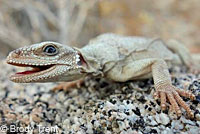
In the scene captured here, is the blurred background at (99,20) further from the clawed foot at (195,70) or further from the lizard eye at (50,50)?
the lizard eye at (50,50)

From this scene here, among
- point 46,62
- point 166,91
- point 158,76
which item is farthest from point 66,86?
point 166,91

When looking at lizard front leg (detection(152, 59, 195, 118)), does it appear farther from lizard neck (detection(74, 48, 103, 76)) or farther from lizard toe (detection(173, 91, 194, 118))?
lizard neck (detection(74, 48, 103, 76))

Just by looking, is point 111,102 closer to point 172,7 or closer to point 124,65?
point 124,65

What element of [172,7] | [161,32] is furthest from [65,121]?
[172,7]

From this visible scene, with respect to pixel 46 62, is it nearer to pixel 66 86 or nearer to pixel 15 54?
pixel 15 54

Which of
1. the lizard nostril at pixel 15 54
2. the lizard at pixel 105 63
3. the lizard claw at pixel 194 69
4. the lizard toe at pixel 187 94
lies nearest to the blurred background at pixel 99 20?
the lizard claw at pixel 194 69

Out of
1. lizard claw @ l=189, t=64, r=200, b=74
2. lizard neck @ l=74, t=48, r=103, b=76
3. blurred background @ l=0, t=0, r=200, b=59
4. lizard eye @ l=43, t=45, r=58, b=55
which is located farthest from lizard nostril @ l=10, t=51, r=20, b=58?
blurred background @ l=0, t=0, r=200, b=59
